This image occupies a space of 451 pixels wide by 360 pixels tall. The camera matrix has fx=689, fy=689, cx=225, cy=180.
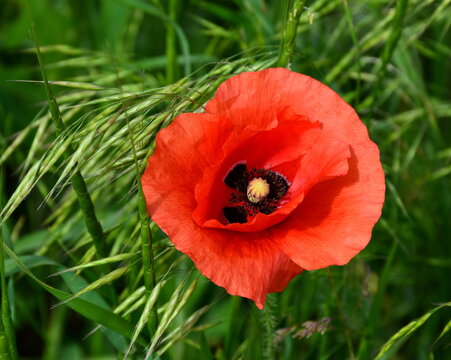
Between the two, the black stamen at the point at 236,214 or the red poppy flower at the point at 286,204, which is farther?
the black stamen at the point at 236,214

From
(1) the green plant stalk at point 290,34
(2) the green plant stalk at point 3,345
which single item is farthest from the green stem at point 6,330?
(1) the green plant stalk at point 290,34

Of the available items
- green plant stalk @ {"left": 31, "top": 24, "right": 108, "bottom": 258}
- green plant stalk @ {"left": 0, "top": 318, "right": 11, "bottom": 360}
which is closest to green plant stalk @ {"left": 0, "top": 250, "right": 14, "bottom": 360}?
green plant stalk @ {"left": 0, "top": 318, "right": 11, "bottom": 360}

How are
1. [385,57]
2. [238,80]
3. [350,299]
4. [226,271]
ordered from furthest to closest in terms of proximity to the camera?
[350,299], [385,57], [238,80], [226,271]

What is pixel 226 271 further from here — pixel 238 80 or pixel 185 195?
pixel 238 80

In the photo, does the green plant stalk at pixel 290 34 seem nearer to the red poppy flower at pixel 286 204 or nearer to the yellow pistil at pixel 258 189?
the red poppy flower at pixel 286 204

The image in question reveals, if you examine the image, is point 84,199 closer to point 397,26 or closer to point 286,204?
point 286,204

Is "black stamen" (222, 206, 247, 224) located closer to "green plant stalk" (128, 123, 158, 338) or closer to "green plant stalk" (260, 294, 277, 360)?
"green plant stalk" (260, 294, 277, 360)

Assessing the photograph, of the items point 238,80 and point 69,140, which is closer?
point 69,140

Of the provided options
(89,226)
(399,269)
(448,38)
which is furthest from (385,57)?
(448,38)
